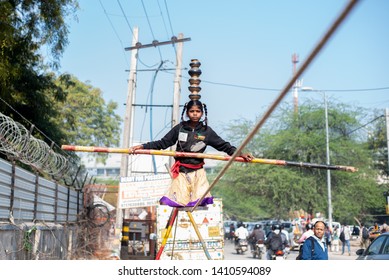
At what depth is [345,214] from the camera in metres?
40.3

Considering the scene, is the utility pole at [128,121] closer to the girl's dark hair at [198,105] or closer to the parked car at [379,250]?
the parked car at [379,250]

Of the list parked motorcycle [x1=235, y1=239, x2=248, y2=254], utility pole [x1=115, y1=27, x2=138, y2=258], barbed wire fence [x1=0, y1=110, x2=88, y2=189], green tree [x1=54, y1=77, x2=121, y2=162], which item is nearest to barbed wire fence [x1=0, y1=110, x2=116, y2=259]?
barbed wire fence [x1=0, y1=110, x2=88, y2=189]

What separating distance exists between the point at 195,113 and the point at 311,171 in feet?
110

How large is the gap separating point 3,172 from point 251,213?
59153 mm

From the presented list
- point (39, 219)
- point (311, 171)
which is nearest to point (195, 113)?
point (39, 219)

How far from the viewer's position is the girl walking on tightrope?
680 cm

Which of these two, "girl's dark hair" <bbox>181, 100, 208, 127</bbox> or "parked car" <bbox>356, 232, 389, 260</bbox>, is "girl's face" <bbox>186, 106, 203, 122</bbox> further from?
"parked car" <bbox>356, 232, 389, 260</bbox>

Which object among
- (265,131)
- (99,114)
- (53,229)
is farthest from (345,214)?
(53,229)

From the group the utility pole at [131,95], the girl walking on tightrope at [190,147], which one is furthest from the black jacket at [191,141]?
the utility pole at [131,95]

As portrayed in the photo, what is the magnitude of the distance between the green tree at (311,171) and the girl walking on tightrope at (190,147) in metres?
31.9

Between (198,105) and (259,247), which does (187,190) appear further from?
(259,247)

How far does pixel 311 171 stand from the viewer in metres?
39.4

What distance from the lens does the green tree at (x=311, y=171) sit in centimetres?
3872
